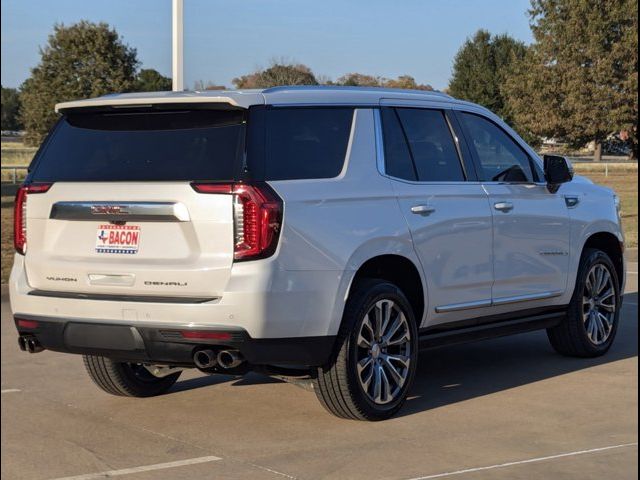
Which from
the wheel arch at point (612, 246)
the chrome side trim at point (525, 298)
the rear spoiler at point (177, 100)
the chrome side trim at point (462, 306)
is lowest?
the chrome side trim at point (525, 298)

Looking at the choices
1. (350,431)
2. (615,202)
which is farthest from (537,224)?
(350,431)

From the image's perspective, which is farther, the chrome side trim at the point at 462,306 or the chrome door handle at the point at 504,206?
the chrome door handle at the point at 504,206

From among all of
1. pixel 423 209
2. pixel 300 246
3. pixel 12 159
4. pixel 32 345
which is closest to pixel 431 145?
pixel 423 209

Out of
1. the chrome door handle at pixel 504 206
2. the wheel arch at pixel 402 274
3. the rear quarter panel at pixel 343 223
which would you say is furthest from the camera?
the chrome door handle at pixel 504 206

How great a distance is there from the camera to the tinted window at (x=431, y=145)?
7.42 metres

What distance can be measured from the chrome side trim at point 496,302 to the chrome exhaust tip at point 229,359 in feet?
5.39

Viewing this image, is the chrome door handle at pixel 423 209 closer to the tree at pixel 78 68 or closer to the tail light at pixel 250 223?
the tail light at pixel 250 223

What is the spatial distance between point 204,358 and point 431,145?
7.46 feet

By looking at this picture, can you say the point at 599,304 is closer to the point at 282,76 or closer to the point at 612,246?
the point at 612,246

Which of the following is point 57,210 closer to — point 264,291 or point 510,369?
point 264,291

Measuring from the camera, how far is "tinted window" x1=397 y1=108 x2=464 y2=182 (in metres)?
7.42

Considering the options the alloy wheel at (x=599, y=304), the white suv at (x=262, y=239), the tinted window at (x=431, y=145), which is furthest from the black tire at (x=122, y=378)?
the alloy wheel at (x=599, y=304)

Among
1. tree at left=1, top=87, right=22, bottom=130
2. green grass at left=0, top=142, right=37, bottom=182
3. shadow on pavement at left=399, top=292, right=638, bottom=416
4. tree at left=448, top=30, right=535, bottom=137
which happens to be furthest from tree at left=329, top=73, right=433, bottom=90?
green grass at left=0, top=142, right=37, bottom=182

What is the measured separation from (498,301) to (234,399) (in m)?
1.88
